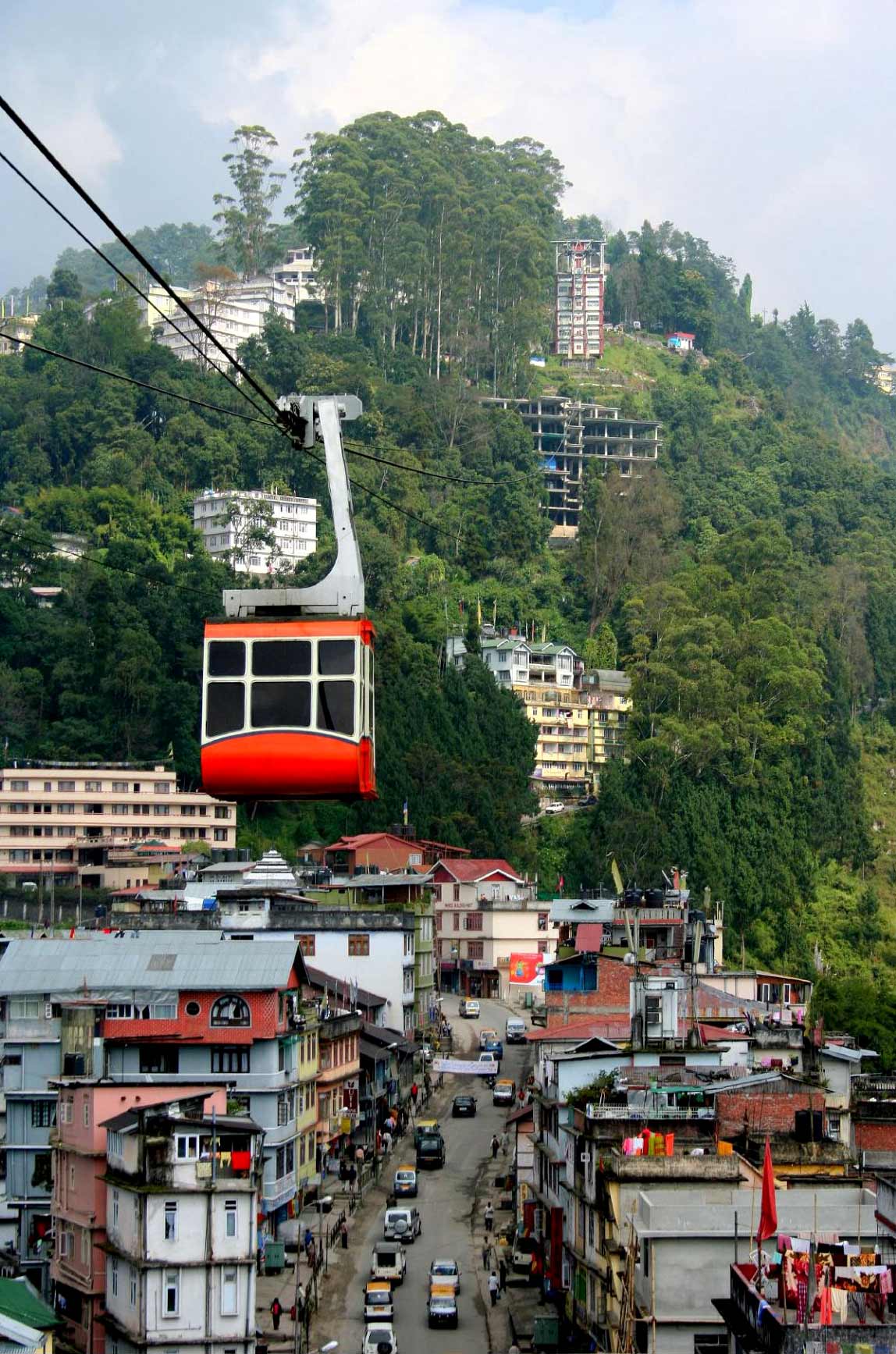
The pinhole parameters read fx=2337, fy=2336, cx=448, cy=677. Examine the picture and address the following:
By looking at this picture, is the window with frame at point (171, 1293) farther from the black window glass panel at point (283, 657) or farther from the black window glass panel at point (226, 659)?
the black window glass panel at point (283, 657)

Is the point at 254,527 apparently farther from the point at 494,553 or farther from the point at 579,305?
the point at 579,305

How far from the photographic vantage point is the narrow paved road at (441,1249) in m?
39.8

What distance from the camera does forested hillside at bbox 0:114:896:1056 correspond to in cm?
10425

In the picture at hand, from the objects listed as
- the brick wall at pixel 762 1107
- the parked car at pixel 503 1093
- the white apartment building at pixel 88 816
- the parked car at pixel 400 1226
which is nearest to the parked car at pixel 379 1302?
the parked car at pixel 400 1226

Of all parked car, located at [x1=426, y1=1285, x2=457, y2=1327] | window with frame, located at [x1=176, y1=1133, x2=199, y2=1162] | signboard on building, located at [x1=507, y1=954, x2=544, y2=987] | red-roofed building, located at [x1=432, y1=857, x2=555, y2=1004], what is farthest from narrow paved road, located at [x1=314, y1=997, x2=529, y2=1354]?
red-roofed building, located at [x1=432, y1=857, x2=555, y2=1004]

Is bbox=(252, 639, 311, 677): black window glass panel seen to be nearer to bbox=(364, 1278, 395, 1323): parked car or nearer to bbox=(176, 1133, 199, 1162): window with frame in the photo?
bbox=(176, 1133, 199, 1162): window with frame

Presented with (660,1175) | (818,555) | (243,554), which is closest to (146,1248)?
(660,1175)

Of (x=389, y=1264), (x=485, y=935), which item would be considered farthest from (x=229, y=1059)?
(x=485, y=935)

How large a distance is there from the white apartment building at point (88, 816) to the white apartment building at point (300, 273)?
222 feet

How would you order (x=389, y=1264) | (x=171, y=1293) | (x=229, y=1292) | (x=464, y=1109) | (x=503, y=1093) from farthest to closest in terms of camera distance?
(x=503, y=1093) < (x=464, y=1109) < (x=389, y=1264) < (x=229, y=1292) < (x=171, y=1293)

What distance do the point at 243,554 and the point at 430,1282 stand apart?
81.9m

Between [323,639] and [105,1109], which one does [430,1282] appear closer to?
[105,1109]

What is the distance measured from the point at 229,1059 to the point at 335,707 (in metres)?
22.2

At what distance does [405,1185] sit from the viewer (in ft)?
171
